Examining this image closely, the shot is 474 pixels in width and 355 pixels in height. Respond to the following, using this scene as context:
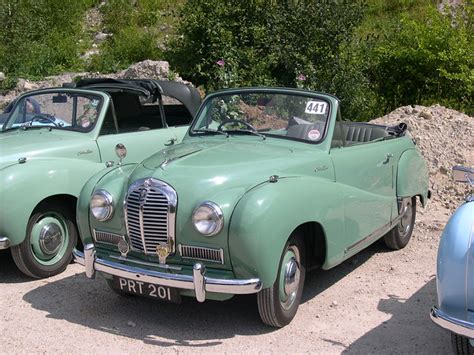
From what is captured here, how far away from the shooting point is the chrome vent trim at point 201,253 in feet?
13.1

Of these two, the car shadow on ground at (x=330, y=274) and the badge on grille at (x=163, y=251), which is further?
the car shadow on ground at (x=330, y=274)

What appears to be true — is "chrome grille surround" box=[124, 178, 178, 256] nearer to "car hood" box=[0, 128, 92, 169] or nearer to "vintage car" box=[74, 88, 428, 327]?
"vintage car" box=[74, 88, 428, 327]

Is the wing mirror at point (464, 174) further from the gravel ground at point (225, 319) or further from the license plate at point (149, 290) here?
the license plate at point (149, 290)

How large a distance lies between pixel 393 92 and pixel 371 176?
27.8 ft

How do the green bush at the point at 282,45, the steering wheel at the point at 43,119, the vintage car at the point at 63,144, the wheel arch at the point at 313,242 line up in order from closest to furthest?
1. the wheel arch at the point at 313,242
2. the vintage car at the point at 63,144
3. the steering wheel at the point at 43,119
4. the green bush at the point at 282,45

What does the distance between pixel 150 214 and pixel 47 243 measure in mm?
1762

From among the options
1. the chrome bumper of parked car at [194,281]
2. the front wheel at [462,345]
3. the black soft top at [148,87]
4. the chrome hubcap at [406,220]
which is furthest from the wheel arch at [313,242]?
the black soft top at [148,87]

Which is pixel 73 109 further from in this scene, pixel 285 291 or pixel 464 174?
pixel 464 174

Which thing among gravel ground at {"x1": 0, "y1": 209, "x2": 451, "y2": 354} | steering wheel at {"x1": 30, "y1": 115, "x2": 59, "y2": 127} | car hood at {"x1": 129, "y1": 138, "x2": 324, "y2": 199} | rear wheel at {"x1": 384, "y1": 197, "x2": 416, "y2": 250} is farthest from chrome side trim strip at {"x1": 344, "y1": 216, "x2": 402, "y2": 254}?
steering wheel at {"x1": 30, "y1": 115, "x2": 59, "y2": 127}

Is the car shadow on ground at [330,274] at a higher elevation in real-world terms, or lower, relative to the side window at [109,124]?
lower

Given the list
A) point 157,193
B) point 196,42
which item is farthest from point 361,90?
Result: point 157,193

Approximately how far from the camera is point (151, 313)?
186 inches

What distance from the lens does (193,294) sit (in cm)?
407

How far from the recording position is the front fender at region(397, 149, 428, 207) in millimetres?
5913
